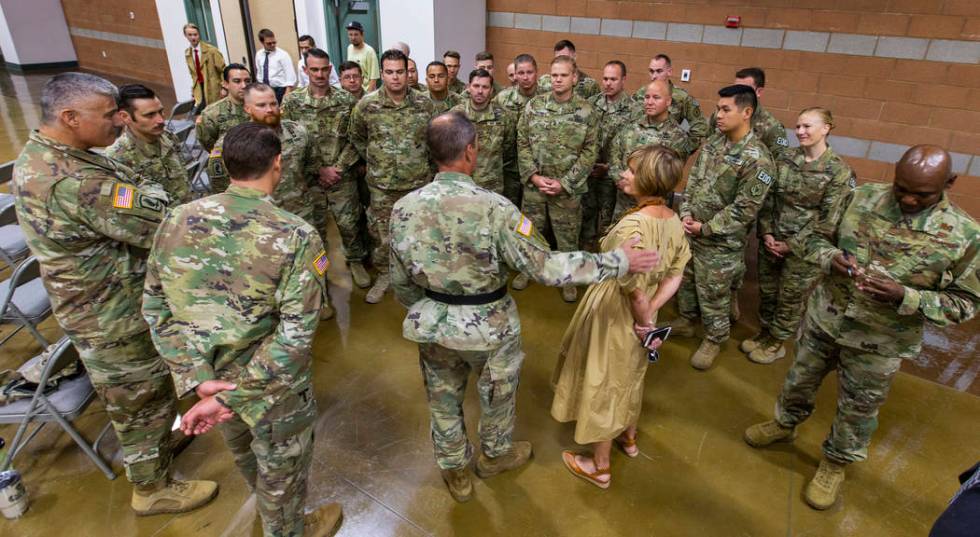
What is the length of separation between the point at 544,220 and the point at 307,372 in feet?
8.75

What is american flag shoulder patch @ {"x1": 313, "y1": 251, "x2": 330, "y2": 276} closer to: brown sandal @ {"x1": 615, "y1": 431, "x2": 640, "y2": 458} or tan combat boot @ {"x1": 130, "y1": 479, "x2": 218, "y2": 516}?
tan combat boot @ {"x1": 130, "y1": 479, "x2": 218, "y2": 516}

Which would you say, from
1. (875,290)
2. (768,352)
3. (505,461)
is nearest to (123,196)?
(505,461)

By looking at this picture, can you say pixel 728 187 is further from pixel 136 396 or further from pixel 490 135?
pixel 136 396

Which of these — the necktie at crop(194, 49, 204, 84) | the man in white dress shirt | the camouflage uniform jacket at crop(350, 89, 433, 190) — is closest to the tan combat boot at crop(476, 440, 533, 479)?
the camouflage uniform jacket at crop(350, 89, 433, 190)

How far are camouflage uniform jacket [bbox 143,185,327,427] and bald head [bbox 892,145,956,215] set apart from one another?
2.12 meters

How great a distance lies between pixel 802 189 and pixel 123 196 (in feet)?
11.5

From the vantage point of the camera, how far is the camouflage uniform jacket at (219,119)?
11.8 ft

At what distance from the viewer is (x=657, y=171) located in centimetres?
198

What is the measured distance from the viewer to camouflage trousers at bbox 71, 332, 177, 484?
6.97ft

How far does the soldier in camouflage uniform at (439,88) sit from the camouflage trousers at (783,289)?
107 inches

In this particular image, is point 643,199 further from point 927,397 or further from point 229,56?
point 229,56

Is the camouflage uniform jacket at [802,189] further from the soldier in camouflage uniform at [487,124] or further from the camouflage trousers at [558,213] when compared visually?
the soldier in camouflage uniform at [487,124]

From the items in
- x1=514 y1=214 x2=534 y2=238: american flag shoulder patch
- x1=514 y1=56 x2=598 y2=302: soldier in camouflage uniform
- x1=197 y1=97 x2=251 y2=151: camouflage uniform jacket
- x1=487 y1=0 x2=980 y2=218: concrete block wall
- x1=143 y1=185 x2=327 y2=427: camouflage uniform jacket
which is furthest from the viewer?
x1=487 y1=0 x2=980 y2=218: concrete block wall

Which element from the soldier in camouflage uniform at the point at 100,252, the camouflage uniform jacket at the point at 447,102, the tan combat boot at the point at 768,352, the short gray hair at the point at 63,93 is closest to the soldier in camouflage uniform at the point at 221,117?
the camouflage uniform jacket at the point at 447,102
